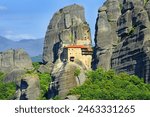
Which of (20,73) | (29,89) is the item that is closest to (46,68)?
(20,73)

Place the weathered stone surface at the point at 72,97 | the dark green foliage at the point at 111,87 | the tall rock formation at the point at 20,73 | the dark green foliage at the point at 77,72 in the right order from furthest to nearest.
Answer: the tall rock formation at the point at 20,73 < the dark green foliage at the point at 77,72 < the dark green foliage at the point at 111,87 < the weathered stone surface at the point at 72,97

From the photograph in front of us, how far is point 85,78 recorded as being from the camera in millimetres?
61219

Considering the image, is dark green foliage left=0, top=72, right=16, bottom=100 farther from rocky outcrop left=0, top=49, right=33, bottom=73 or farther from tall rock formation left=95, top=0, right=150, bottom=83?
tall rock formation left=95, top=0, right=150, bottom=83

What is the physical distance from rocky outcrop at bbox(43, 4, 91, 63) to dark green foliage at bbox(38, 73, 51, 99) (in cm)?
329

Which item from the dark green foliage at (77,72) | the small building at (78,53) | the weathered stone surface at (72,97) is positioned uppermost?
the small building at (78,53)

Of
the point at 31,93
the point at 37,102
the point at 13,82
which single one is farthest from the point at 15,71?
the point at 37,102

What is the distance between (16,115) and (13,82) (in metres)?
62.7

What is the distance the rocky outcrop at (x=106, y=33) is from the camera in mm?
67000

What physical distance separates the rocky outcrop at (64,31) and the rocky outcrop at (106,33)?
9.84 metres

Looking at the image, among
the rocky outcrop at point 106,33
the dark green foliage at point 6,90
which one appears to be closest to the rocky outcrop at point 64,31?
the dark green foliage at point 6,90

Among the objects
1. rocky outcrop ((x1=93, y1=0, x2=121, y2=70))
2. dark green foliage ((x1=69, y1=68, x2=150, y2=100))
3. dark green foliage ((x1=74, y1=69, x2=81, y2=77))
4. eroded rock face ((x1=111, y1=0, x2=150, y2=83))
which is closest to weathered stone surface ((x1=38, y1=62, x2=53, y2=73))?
rocky outcrop ((x1=93, y1=0, x2=121, y2=70))

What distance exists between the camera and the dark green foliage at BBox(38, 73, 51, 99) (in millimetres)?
62953

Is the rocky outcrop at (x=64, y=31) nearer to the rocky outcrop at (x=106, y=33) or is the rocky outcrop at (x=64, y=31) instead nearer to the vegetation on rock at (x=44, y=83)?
the vegetation on rock at (x=44, y=83)

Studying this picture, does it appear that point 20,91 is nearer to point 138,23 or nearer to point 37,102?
point 138,23
